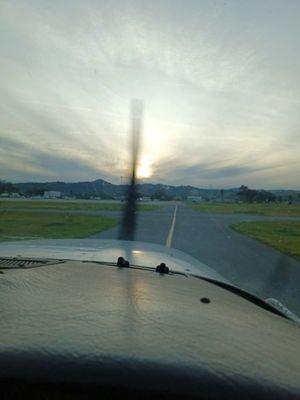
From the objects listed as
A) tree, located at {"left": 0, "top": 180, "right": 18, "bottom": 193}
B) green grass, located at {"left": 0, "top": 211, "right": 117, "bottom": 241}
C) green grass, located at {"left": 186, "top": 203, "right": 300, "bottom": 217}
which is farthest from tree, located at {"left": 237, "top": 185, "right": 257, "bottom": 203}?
green grass, located at {"left": 0, "top": 211, "right": 117, "bottom": 241}

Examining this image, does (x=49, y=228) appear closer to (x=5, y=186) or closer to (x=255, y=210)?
(x=255, y=210)

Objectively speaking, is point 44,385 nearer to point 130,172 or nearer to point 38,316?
point 38,316

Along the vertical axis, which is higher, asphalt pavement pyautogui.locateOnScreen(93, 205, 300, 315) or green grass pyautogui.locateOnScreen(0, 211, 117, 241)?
asphalt pavement pyautogui.locateOnScreen(93, 205, 300, 315)

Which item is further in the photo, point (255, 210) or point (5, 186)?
point (5, 186)

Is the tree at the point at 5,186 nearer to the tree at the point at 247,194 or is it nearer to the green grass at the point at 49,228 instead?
the green grass at the point at 49,228

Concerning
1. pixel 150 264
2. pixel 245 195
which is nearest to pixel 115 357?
pixel 150 264

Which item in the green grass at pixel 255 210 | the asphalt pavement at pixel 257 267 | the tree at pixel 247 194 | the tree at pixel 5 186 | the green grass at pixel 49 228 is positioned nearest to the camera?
the asphalt pavement at pixel 257 267

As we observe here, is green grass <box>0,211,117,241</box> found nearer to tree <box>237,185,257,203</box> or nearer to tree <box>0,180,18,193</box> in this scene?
tree <box>0,180,18,193</box>

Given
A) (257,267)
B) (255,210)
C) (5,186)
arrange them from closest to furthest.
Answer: (257,267) → (255,210) → (5,186)

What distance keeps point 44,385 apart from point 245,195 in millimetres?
163015

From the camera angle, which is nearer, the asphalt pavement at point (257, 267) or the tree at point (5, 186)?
→ the asphalt pavement at point (257, 267)

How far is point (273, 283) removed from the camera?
8.92 metres

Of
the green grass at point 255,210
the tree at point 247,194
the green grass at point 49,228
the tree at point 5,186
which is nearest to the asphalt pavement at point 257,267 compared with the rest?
the green grass at point 49,228

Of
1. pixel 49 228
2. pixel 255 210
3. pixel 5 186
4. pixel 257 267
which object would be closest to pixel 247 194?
pixel 255 210
